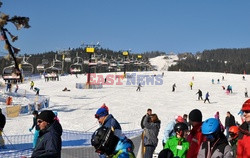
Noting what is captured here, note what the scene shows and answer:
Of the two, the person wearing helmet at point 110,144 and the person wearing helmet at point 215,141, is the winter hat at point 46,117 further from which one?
the person wearing helmet at point 215,141

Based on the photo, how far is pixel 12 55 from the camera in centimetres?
688

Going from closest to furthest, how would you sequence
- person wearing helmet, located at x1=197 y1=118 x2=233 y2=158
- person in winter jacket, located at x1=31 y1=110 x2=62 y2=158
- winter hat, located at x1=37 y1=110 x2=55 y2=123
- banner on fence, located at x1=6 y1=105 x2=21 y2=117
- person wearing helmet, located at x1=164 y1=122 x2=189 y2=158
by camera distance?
person wearing helmet, located at x1=197 y1=118 x2=233 y2=158
person in winter jacket, located at x1=31 y1=110 x2=62 y2=158
winter hat, located at x1=37 y1=110 x2=55 y2=123
person wearing helmet, located at x1=164 y1=122 x2=189 y2=158
banner on fence, located at x1=6 y1=105 x2=21 y2=117

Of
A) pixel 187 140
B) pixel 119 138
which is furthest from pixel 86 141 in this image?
pixel 119 138

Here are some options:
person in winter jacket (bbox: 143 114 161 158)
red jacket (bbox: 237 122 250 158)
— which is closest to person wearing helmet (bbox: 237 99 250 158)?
red jacket (bbox: 237 122 250 158)

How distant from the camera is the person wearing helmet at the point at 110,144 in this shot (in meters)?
3.04

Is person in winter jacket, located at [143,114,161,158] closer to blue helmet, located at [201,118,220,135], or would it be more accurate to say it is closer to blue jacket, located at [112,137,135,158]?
blue helmet, located at [201,118,220,135]

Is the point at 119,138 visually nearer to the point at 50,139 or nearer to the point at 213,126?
the point at 213,126

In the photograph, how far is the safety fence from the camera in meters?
7.29

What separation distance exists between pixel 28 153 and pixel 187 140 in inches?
145

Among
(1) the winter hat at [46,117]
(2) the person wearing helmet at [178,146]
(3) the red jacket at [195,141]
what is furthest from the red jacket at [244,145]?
(1) the winter hat at [46,117]

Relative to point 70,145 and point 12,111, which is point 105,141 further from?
point 12,111

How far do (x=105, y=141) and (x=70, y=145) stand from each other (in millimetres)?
7212

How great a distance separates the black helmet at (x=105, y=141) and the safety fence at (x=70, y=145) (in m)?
4.65

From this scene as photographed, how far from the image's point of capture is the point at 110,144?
3072 millimetres
